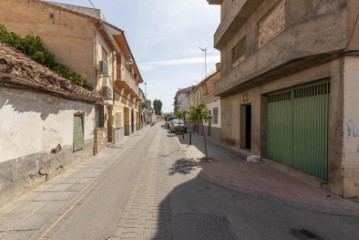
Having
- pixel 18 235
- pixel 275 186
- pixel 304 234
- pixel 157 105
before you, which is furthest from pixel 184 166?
pixel 157 105

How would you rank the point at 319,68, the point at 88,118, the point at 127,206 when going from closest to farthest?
the point at 127,206, the point at 319,68, the point at 88,118

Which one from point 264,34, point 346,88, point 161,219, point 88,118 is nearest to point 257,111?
point 264,34

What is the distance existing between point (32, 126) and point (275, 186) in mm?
6972

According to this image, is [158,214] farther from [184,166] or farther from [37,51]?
[37,51]

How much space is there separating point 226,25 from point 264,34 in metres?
3.23

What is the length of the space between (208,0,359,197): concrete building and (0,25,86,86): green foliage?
26.5 ft

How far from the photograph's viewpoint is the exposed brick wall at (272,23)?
24.9 feet

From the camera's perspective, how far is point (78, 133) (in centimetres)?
950

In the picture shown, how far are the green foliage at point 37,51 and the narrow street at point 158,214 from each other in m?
5.83

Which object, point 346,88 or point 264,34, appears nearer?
point 346,88

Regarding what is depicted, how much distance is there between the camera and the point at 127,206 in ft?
16.4

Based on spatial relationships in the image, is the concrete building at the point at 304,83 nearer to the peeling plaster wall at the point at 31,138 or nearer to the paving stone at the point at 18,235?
the paving stone at the point at 18,235

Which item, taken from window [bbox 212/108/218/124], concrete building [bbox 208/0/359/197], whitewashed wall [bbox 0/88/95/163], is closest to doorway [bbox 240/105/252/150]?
concrete building [bbox 208/0/359/197]

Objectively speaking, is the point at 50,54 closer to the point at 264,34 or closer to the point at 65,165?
the point at 65,165
